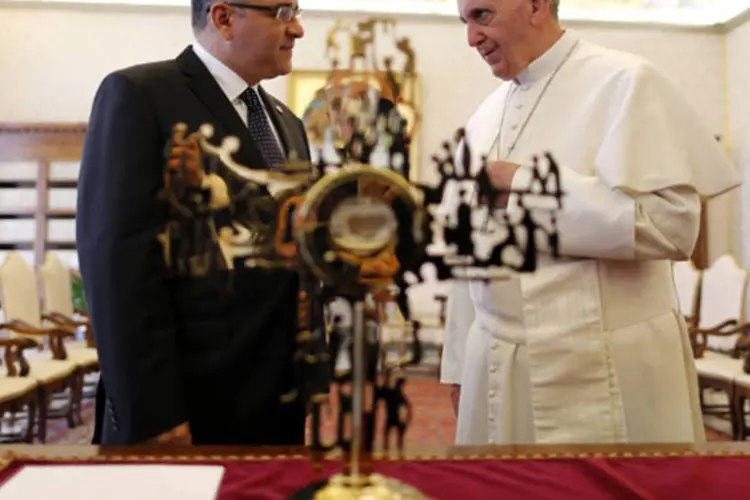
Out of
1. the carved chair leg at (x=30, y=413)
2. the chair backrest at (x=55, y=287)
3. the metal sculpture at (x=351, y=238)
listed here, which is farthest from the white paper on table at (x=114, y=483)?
the chair backrest at (x=55, y=287)

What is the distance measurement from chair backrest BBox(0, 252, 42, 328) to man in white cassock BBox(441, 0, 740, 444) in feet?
12.6

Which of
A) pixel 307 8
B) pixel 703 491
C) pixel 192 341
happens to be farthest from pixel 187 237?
pixel 307 8

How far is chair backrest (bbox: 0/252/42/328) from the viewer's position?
473 centimetres

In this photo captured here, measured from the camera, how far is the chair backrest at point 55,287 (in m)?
5.61

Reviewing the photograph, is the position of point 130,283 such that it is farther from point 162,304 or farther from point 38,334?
point 38,334

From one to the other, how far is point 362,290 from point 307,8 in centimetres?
783

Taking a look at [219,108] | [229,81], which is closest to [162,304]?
[219,108]

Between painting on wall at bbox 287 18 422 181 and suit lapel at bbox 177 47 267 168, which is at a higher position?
suit lapel at bbox 177 47 267 168

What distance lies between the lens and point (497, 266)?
0.85 metres

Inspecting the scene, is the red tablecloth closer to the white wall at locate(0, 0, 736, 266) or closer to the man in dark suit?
the man in dark suit

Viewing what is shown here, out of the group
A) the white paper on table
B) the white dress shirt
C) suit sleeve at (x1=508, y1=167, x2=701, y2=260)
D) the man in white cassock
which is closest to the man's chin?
the man in white cassock

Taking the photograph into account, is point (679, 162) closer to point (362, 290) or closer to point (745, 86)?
point (362, 290)

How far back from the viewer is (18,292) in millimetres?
A: 4906

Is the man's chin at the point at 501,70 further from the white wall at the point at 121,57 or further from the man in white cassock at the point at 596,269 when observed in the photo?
the white wall at the point at 121,57
